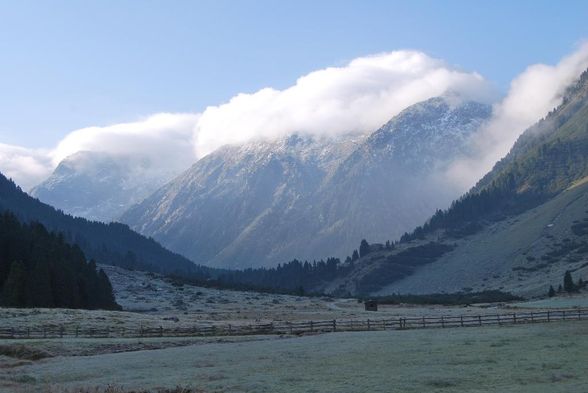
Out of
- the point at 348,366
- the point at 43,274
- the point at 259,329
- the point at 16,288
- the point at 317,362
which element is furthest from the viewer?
the point at 43,274

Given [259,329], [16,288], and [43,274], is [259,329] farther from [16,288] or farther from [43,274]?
[43,274]

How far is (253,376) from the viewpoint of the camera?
1631 inches

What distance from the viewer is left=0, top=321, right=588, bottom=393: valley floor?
36.7 m

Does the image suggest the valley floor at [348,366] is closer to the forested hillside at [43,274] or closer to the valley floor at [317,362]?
the valley floor at [317,362]

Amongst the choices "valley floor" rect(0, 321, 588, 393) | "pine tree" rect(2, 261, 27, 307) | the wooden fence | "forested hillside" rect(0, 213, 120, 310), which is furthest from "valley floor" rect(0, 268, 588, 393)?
"forested hillside" rect(0, 213, 120, 310)

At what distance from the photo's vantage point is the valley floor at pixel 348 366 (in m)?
36.7

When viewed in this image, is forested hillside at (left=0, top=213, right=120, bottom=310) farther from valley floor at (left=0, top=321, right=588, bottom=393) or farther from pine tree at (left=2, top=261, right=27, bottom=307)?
valley floor at (left=0, top=321, right=588, bottom=393)

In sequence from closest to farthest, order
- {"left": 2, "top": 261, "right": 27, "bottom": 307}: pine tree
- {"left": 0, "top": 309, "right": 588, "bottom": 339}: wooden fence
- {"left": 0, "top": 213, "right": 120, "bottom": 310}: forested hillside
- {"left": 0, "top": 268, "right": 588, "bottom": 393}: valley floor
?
1. {"left": 0, "top": 268, "right": 588, "bottom": 393}: valley floor
2. {"left": 0, "top": 309, "right": 588, "bottom": 339}: wooden fence
3. {"left": 2, "top": 261, "right": 27, "bottom": 307}: pine tree
4. {"left": 0, "top": 213, "right": 120, "bottom": 310}: forested hillside

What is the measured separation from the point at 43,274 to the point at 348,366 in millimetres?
80592

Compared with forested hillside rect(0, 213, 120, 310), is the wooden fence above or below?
below

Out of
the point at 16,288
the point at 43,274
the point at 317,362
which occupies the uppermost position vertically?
the point at 43,274

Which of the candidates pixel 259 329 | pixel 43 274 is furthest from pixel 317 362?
pixel 43 274

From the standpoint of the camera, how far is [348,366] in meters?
44.8

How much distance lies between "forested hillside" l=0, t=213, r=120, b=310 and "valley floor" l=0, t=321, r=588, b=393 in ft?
173
